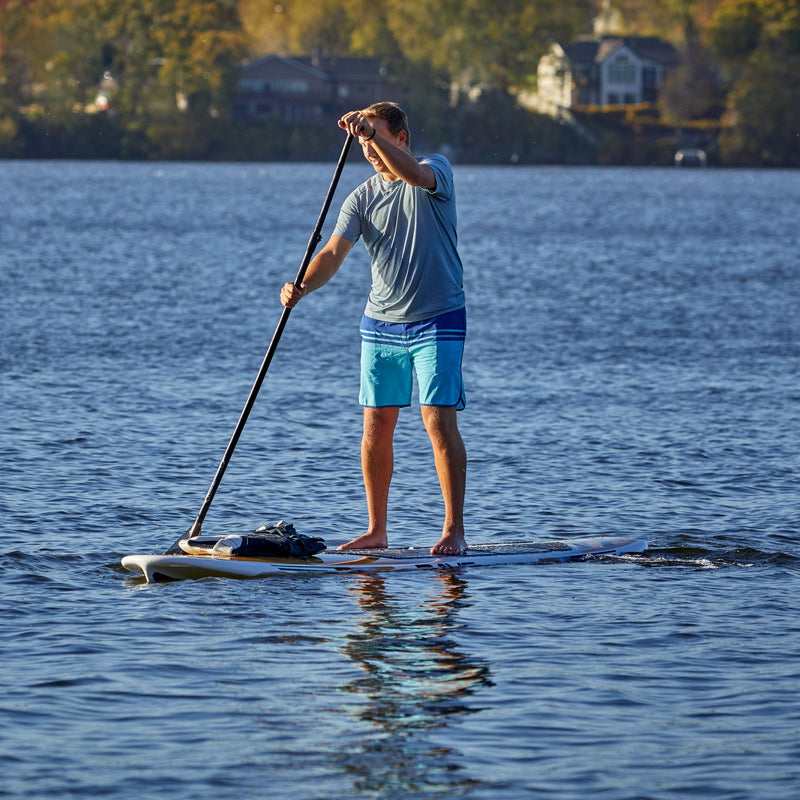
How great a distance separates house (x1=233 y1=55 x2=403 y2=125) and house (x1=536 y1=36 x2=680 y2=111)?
13789 mm

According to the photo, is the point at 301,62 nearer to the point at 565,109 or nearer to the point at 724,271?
the point at 565,109

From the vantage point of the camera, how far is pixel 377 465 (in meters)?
8.35

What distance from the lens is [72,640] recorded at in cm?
695

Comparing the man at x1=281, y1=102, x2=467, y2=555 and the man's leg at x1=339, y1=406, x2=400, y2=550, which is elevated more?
the man at x1=281, y1=102, x2=467, y2=555

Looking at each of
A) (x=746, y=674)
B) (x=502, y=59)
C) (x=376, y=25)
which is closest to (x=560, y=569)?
(x=746, y=674)

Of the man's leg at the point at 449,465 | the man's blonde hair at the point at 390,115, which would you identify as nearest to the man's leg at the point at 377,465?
the man's leg at the point at 449,465

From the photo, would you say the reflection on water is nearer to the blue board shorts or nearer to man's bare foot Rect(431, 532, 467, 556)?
man's bare foot Rect(431, 532, 467, 556)

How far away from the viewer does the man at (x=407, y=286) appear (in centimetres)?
779

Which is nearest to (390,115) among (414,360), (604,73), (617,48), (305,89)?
(414,360)

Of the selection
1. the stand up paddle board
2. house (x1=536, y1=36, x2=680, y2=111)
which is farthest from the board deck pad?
house (x1=536, y1=36, x2=680, y2=111)

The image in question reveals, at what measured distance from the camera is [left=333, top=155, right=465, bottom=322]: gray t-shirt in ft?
25.6

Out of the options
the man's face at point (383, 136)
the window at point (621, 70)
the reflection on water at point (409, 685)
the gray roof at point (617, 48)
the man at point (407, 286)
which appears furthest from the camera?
the gray roof at point (617, 48)

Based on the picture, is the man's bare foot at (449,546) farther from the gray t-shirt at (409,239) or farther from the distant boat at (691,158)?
the distant boat at (691,158)

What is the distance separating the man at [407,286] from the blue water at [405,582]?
0.96m
